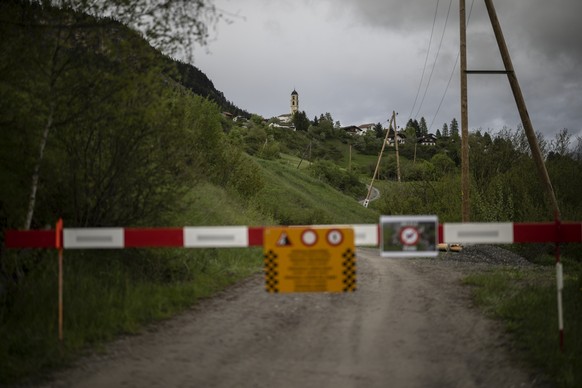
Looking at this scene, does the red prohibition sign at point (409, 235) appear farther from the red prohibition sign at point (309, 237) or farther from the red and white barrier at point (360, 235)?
the red prohibition sign at point (309, 237)

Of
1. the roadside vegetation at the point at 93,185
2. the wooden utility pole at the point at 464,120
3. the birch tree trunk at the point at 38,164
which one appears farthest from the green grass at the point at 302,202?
the birch tree trunk at the point at 38,164

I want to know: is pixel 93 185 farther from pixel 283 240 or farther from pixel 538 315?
pixel 538 315

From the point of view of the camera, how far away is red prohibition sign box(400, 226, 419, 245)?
233 inches

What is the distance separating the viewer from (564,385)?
505 cm

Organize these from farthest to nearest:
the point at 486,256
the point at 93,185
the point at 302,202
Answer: the point at 302,202 < the point at 486,256 < the point at 93,185

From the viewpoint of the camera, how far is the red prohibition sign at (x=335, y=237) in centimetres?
584

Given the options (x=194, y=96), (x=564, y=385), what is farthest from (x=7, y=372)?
(x=194, y=96)

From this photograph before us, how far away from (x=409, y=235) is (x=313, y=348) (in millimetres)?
1808

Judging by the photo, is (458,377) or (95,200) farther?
(95,200)

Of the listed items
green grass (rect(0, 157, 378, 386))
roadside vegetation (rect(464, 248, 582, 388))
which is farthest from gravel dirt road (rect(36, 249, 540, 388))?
green grass (rect(0, 157, 378, 386))

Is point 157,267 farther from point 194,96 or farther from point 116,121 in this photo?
point 194,96

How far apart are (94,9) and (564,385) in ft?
24.8

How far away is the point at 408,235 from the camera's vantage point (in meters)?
5.94

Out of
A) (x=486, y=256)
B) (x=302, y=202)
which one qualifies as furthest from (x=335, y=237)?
(x=302, y=202)
